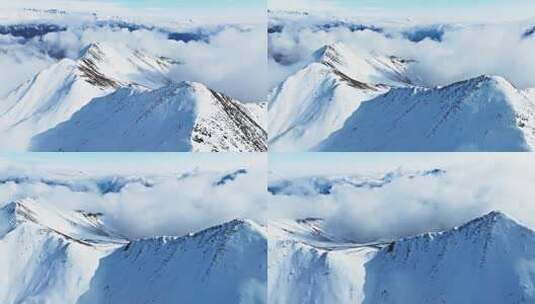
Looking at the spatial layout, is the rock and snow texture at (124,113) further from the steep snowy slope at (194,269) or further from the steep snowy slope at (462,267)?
the steep snowy slope at (462,267)

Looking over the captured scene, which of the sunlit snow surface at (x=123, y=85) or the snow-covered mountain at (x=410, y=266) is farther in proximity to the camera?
the sunlit snow surface at (x=123, y=85)

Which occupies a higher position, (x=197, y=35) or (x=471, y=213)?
(x=197, y=35)

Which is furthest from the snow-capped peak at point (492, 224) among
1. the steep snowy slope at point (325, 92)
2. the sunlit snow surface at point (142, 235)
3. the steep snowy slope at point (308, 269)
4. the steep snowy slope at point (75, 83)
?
the steep snowy slope at point (75, 83)

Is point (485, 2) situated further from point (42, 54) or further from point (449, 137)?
point (42, 54)

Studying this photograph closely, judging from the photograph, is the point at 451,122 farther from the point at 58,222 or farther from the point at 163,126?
the point at 58,222

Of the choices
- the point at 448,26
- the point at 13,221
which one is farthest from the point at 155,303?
the point at 448,26
